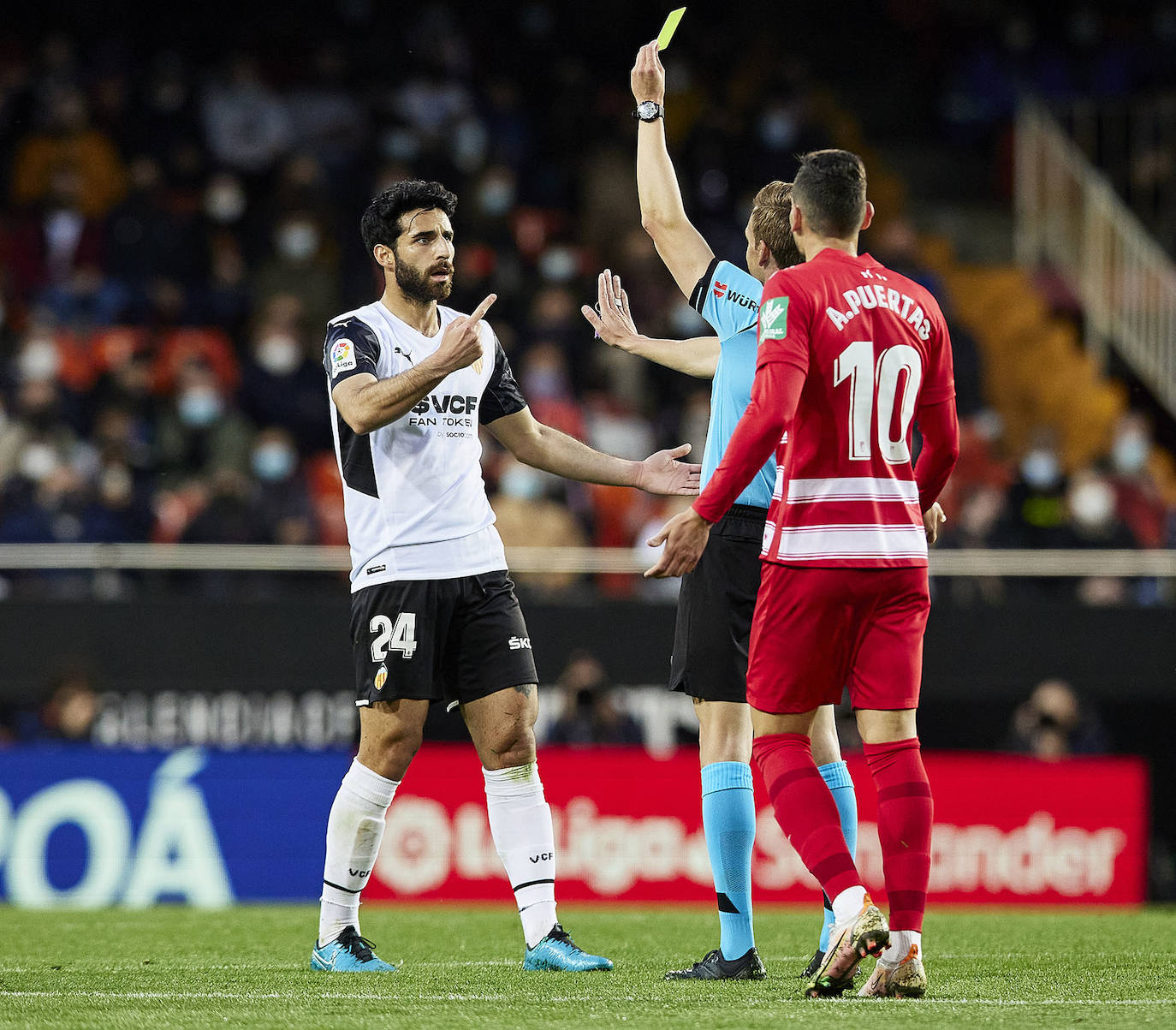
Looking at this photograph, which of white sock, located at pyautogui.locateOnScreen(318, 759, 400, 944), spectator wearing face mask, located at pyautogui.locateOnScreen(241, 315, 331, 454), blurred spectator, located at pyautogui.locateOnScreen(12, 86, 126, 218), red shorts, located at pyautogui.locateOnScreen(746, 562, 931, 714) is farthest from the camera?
blurred spectator, located at pyautogui.locateOnScreen(12, 86, 126, 218)

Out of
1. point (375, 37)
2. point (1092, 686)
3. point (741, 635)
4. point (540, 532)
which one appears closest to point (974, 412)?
point (1092, 686)

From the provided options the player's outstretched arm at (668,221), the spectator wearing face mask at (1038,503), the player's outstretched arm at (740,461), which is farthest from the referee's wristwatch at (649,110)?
the spectator wearing face mask at (1038,503)

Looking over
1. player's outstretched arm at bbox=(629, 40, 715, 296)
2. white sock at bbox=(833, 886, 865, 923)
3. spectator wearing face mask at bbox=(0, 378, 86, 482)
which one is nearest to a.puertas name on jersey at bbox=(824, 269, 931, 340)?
player's outstretched arm at bbox=(629, 40, 715, 296)

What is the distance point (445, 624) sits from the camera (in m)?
5.59

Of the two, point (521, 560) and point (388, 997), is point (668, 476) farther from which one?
point (521, 560)

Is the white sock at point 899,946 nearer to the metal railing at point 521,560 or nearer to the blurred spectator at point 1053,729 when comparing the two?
the metal railing at point 521,560

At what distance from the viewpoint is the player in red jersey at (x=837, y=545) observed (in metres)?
4.74

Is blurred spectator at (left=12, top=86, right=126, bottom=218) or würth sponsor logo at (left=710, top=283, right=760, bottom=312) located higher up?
blurred spectator at (left=12, top=86, right=126, bottom=218)

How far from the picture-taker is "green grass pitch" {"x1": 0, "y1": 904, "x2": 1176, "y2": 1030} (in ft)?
14.4

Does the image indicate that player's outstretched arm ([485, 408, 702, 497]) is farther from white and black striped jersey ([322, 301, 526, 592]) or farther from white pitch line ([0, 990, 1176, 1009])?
white pitch line ([0, 990, 1176, 1009])

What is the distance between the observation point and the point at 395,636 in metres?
5.53

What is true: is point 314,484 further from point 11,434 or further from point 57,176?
point 57,176

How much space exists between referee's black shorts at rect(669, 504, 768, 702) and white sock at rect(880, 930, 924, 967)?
99cm

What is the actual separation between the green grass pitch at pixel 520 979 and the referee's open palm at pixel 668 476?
4.85ft
